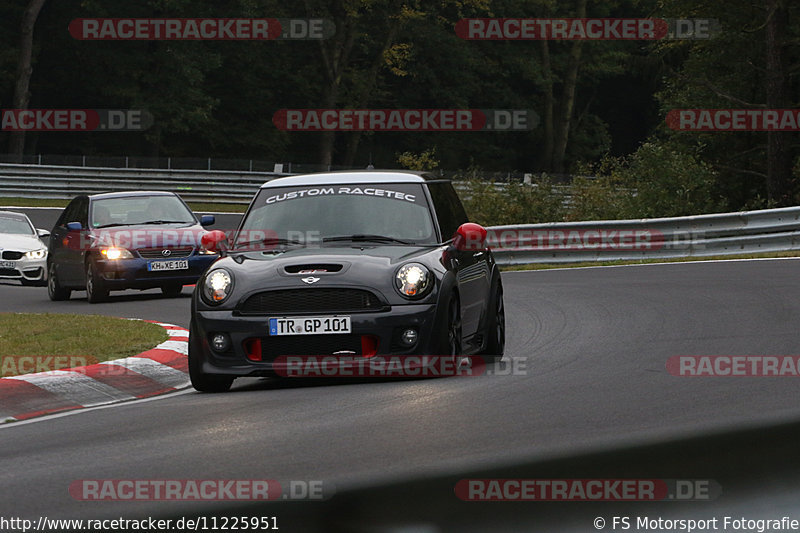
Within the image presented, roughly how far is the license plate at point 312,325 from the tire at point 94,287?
377 inches

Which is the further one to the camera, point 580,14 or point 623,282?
point 580,14

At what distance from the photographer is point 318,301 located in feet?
26.9

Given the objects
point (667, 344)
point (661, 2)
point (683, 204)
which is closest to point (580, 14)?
point (661, 2)

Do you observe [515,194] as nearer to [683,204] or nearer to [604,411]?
[683,204]

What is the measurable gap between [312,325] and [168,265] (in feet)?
30.1

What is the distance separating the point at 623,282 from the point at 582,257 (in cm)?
475

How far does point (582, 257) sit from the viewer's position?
821 inches
